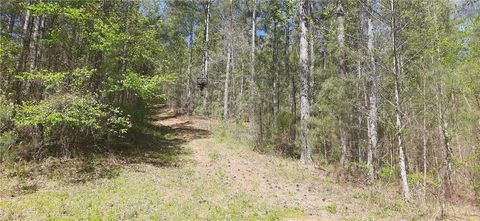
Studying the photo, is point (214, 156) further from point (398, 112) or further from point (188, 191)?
point (398, 112)

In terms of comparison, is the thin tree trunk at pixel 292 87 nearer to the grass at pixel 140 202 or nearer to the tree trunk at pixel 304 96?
the tree trunk at pixel 304 96

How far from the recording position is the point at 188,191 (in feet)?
39.7

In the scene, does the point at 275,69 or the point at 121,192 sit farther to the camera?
the point at 275,69

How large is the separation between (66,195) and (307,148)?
10.5 m

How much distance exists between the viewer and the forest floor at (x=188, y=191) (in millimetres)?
9688

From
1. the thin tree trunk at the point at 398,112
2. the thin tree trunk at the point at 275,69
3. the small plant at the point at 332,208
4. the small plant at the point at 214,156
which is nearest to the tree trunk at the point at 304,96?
the small plant at the point at 214,156

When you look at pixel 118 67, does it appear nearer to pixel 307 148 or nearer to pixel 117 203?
pixel 117 203

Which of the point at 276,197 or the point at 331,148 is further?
the point at 331,148

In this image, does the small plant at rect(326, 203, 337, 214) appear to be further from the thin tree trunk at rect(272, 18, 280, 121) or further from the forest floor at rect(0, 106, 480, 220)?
the thin tree trunk at rect(272, 18, 280, 121)

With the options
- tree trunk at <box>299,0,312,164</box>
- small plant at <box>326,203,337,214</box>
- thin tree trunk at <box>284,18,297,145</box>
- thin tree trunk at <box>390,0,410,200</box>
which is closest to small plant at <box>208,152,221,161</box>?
tree trunk at <box>299,0,312,164</box>

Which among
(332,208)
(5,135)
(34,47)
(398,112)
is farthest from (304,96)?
(5,135)

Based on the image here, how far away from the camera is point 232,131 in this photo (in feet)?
79.0

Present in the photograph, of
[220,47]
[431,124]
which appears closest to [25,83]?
[431,124]

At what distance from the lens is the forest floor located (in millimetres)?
9688
